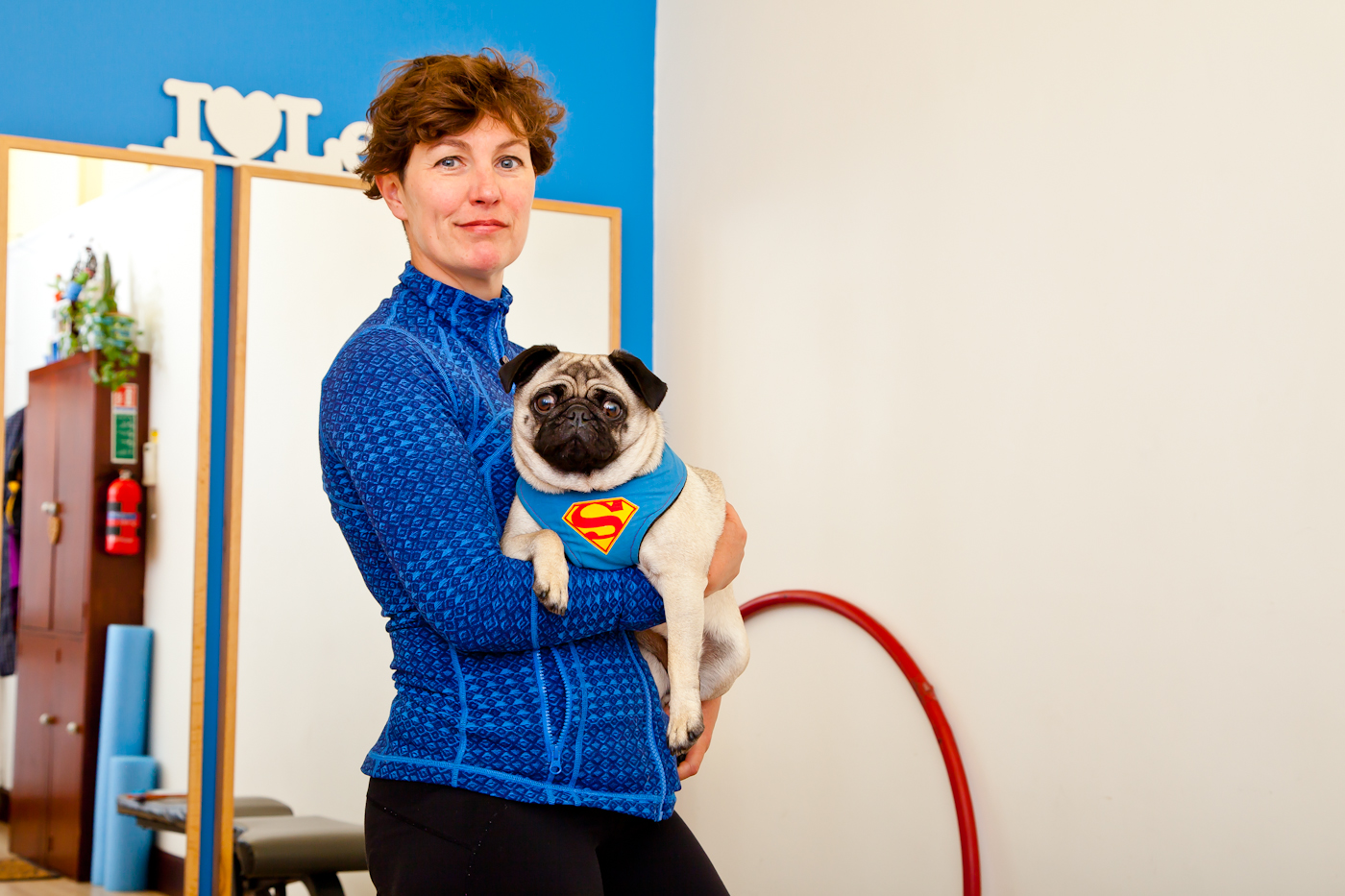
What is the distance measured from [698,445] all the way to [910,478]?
944 mm

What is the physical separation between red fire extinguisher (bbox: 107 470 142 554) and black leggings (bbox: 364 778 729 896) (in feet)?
5.70

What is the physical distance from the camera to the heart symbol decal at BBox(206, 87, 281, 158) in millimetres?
2934

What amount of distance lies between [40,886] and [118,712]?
0.42 metres

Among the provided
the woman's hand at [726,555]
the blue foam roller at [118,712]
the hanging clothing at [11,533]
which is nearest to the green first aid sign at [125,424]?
the hanging clothing at [11,533]

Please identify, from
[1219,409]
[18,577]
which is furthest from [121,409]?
[1219,409]

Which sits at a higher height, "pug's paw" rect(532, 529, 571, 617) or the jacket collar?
the jacket collar

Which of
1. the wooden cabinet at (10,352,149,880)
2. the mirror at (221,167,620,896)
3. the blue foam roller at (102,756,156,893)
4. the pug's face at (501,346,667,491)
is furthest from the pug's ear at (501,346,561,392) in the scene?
the blue foam roller at (102,756,156,893)

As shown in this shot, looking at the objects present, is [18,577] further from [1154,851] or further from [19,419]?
[1154,851]

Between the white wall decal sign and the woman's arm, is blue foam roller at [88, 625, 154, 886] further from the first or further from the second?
the woman's arm

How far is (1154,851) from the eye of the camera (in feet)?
6.60

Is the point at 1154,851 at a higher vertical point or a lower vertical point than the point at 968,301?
lower

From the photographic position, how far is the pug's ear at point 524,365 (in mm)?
1492

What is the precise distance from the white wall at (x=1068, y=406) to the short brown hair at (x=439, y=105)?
1.19 meters

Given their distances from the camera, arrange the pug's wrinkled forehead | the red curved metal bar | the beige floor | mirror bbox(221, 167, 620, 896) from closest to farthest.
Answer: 1. the pug's wrinkled forehead
2. the red curved metal bar
3. the beige floor
4. mirror bbox(221, 167, 620, 896)
